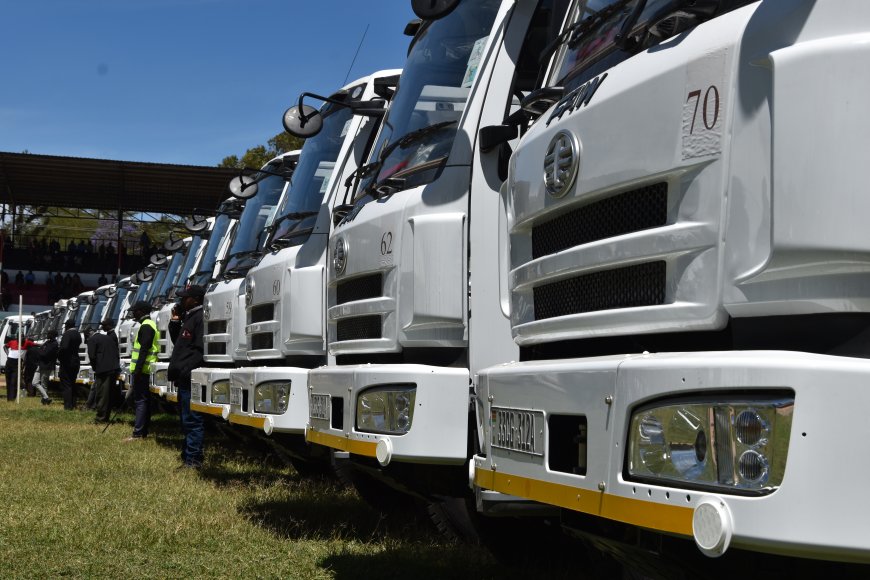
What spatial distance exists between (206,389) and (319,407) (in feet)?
12.2

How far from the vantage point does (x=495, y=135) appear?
183 inches

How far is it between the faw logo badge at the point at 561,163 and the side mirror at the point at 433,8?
3.27ft

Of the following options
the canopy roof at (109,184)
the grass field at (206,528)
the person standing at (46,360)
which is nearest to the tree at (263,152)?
the canopy roof at (109,184)

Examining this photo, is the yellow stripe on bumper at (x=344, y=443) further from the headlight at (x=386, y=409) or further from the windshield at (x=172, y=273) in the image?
the windshield at (x=172, y=273)

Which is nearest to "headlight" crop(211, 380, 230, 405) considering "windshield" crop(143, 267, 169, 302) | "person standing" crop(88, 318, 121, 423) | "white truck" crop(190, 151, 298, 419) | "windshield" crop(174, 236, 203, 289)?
"white truck" crop(190, 151, 298, 419)

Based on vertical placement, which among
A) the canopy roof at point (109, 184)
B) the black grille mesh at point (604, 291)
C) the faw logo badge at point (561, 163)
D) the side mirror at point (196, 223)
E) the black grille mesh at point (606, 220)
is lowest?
the black grille mesh at point (604, 291)

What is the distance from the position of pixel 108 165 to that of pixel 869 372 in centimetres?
3524

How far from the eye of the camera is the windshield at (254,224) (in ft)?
29.7

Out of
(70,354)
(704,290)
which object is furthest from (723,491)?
(70,354)

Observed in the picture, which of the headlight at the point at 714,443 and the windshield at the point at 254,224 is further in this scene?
the windshield at the point at 254,224

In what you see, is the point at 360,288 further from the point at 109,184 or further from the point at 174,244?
the point at 109,184

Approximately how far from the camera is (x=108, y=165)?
3550 cm

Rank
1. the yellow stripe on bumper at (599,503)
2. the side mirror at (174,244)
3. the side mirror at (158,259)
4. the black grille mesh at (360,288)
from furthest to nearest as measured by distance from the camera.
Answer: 1. the side mirror at (158,259)
2. the side mirror at (174,244)
3. the black grille mesh at (360,288)
4. the yellow stripe on bumper at (599,503)

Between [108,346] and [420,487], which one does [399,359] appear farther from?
[108,346]
